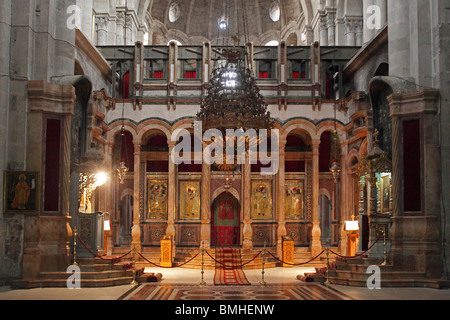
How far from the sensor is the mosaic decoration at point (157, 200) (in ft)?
75.6

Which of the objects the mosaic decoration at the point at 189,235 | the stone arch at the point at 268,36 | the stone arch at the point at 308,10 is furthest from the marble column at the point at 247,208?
the stone arch at the point at 268,36

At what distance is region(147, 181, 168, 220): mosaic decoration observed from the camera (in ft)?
75.6

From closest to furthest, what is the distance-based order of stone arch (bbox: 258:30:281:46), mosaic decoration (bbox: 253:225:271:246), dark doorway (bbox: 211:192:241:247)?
mosaic decoration (bbox: 253:225:271:246) → dark doorway (bbox: 211:192:241:247) → stone arch (bbox: 258:30:281:46)

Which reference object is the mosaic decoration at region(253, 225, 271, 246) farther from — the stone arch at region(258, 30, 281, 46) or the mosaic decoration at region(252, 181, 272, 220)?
the stone arch at region(258, 30, 281, 46)

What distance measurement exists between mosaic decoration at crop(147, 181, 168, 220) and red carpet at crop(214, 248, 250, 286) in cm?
352

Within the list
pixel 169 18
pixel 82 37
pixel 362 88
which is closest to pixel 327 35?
pixel 362 88

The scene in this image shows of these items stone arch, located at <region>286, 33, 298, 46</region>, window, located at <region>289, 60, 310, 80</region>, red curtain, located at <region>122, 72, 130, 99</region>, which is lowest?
red curtain, located at <region>122, 72, 130, 99</region>

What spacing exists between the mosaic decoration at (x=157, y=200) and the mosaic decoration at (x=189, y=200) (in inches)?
28.0

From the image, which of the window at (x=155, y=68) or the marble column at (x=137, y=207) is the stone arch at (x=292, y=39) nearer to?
the window at (x=155, y=68)

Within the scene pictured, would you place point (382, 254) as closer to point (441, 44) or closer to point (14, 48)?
point (441, 44)

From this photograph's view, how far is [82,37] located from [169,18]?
1583 cm

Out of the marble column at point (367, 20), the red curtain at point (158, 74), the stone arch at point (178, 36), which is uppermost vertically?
the stone arch at point (178, 36)

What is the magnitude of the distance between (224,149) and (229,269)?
13.9 feet

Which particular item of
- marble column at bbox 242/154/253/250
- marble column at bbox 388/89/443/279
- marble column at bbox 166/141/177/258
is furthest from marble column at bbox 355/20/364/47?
marble column at bbox 388/89/443/279
